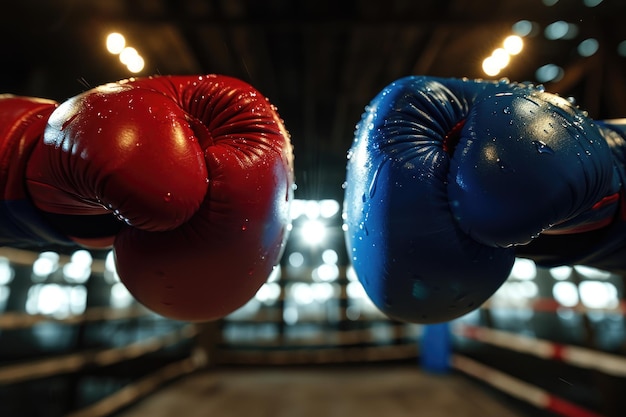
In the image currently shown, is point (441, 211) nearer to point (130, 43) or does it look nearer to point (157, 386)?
point (130, 43)

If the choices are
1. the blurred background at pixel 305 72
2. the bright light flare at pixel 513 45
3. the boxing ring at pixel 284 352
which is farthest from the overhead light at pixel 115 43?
the bright light flare at pixel 513 45

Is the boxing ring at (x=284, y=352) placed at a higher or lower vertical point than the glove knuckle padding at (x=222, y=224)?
lower

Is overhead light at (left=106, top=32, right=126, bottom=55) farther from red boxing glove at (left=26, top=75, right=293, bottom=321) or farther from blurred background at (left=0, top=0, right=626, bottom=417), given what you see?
red boxing glove at (left=26, top=75, right=293, bottom=321)

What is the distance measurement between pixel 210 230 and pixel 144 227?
0.28 ft

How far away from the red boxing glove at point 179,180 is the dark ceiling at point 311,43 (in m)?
0.68

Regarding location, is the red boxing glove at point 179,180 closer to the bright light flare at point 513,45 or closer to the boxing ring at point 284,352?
the boxing ring at point 284,352

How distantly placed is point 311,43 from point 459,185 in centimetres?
206

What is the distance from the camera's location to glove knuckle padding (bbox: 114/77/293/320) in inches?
20.6

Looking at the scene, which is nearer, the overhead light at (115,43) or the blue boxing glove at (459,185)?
the blue boxing glove at (459,185)

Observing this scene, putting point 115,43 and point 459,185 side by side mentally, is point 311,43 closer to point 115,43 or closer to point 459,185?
point 115,43

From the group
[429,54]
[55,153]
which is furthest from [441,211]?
[429,54]

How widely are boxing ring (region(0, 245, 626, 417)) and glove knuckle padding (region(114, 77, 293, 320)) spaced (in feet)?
4.78

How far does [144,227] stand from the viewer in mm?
492

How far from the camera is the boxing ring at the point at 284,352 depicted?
1.92 metres
